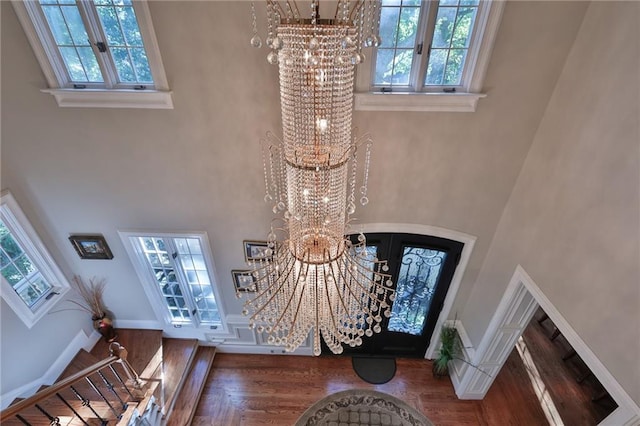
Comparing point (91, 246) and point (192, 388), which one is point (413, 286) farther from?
point (91, 246)

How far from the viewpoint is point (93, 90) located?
2.81 m

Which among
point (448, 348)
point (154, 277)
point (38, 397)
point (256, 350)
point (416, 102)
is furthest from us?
point (256, 350)

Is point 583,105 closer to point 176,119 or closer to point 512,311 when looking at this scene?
point 512,311

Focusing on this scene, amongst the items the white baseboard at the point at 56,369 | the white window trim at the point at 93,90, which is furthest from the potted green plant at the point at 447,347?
the white baseboard at the point at 56,369

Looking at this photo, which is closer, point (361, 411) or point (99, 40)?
point (99, 40)

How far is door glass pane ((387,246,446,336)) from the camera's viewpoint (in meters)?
3.97

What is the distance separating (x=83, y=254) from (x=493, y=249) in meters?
4.77

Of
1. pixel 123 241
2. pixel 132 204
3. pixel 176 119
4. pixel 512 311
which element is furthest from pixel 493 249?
pixel 123 241

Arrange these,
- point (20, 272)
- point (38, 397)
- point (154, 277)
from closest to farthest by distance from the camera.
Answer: point (38, 397), point (20, 272), point (154, 277)

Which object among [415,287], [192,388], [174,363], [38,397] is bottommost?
[192,388]

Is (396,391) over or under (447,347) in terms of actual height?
under

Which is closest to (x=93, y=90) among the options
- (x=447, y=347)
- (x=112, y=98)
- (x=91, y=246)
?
(x=112, y=98)

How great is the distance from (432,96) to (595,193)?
1.39 metres

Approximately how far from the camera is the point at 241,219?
11.8 feet
